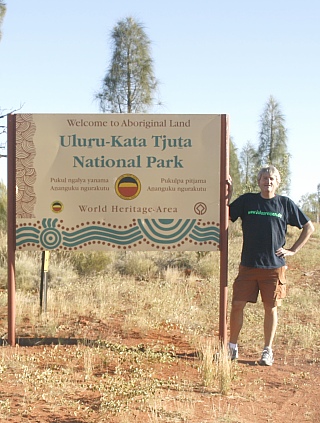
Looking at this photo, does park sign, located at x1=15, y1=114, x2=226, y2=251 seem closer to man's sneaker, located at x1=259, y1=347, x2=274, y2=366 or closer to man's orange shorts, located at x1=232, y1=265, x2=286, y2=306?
man's orange shorts, located at x1=232, y1=265, x2=286, y2=306

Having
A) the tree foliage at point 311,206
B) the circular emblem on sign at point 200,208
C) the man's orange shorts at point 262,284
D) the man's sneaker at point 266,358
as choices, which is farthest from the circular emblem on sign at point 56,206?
the tree foliage at point 311,206

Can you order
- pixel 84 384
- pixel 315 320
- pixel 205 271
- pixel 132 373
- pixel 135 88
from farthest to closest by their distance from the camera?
pixel 135 88
pixel 205 271
pixel 315 320
pixel 132 373
pixel 84 384

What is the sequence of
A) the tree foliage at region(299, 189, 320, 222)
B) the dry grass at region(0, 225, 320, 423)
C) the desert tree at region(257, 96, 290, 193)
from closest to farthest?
the dry grass at region(0, 225, 320, 423), the desert tree at region(257, 96, 290, 193), the tree foliage at region(299, 189, 320, 222)

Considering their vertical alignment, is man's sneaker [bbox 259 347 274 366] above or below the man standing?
below

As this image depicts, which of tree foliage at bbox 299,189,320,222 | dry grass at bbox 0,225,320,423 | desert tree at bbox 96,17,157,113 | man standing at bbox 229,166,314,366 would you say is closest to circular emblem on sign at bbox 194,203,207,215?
man standing at bbox 229,166,314,366

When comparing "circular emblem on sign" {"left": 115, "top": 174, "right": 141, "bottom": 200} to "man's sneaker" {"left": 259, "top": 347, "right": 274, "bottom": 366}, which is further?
"circular emblem on sign" {"left": 115, "top": 174, "right": 141, "bottom": 200}

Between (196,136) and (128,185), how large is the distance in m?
0.94

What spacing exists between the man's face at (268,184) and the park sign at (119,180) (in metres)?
0.63

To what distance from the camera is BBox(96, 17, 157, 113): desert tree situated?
16859 millimetres

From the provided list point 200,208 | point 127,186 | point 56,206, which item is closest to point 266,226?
point 200,208

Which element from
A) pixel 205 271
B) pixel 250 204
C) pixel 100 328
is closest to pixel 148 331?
pixel 100 328

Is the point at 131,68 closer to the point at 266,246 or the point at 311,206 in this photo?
the point at 266,246

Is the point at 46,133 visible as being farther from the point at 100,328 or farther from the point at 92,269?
the point at 92,269

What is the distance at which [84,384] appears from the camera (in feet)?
18.8
